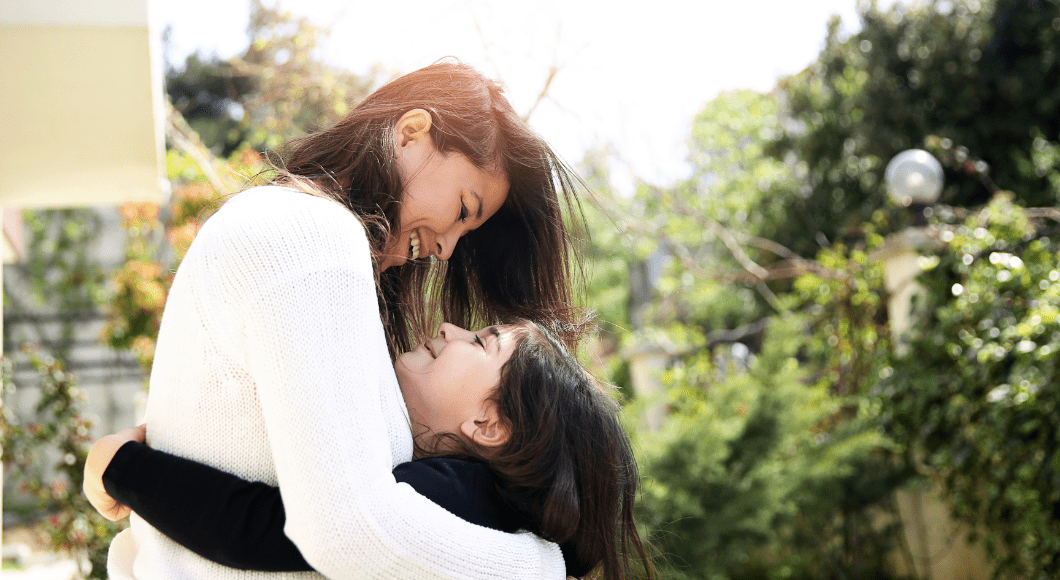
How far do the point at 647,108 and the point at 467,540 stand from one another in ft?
18.8

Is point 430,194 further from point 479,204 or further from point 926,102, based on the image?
point 926,102

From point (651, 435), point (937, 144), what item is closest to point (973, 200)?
point (937, 144)

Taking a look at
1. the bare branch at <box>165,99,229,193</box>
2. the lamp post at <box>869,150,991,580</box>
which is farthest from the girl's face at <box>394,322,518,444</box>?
the bare branch at <box>165,99,229,193</box>

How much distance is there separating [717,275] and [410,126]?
5.34 m

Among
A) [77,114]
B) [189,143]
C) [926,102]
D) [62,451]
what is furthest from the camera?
[926,102]

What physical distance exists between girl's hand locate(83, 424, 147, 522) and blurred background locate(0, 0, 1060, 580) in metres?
0.56

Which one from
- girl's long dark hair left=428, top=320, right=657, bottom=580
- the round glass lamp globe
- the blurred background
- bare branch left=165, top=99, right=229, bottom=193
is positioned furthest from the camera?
bare branch left=165, top=99, right=229, bottom=193

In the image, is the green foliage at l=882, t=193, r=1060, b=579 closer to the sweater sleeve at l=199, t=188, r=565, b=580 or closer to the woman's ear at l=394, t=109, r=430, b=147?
the woman's ear at l=394, t=109, r=430, b=147

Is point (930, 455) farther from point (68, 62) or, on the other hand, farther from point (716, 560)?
point (68, 62)

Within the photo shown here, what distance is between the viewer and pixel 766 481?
13.6 ft

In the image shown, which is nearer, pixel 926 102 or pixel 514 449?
pixel 514 449

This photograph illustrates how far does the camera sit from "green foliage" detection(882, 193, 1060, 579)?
3525 millimetres

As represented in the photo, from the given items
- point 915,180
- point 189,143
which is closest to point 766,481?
point 915,180

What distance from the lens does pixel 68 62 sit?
295cm
